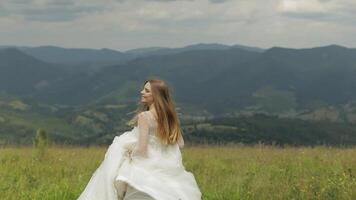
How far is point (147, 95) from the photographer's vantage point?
22.5 ft

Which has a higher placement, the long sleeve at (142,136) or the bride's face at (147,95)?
the bride's face at (147,95)

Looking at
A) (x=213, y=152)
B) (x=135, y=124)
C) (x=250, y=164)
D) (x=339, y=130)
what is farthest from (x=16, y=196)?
(x=339, y=130)

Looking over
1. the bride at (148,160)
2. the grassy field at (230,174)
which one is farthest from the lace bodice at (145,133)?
the grassy field at (230,174)

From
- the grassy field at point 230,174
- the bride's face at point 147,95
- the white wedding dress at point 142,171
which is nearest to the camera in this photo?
the white wedding dress at point 142,171

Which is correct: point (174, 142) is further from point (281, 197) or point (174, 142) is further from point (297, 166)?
point (297, 166)

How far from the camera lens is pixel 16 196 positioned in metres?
9.22

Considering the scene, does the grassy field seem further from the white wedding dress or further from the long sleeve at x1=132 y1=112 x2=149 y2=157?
the long sleeve at x1=132 y1=112 x2=149 y2=157

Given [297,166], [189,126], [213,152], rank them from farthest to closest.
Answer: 1. [189,126]
2. [213,152]
3. [297,166]

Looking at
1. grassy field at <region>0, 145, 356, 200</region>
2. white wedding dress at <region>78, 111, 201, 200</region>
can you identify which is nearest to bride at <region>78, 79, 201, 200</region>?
white wedding dress at <region>78, 111, 201, 200</region>

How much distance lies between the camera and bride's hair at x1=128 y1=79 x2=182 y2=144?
266 inches

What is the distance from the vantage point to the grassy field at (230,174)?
9305 mm

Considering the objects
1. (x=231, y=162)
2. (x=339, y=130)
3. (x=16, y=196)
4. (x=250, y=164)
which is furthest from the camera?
(x=339, y=130)

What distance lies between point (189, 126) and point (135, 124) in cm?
15009

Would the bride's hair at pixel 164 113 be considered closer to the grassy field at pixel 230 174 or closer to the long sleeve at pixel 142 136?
the long sleeve at pixel 142 136
